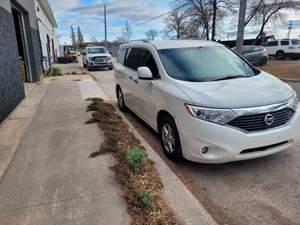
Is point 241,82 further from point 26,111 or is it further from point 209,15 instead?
point 209,15

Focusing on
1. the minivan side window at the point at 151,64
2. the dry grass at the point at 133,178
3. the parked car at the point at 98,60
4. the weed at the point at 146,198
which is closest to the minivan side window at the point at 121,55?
the minivan side window at the point at 151,64

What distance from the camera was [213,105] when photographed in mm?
2938

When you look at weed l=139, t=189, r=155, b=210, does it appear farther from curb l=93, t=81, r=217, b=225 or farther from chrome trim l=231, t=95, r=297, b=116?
chrome trim l=231, t=95, r=297, b=116

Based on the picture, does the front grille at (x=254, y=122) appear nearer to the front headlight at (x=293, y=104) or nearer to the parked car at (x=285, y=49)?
the front headlight at (x=293, y=104)

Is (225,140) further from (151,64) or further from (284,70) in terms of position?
(284,70)

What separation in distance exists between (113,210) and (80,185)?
2.22ft

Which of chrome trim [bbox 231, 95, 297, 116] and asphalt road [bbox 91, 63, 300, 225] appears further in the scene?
chrome trim [bbox 231, 95, 297, 116]

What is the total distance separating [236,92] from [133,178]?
5.77ft

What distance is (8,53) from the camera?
6.56m

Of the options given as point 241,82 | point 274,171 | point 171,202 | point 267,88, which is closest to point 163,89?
point 241,82

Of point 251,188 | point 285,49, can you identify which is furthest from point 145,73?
point 285,49

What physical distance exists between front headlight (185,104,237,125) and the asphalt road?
0.89 m

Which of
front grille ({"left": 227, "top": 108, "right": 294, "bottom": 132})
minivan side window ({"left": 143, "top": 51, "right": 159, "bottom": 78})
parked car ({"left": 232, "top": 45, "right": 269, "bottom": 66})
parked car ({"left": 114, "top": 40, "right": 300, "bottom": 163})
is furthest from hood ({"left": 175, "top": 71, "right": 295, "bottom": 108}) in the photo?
parked car ({"left": 232, "top": 45, "right": 269, "bottom": 66})

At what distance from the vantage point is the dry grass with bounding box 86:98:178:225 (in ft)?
7.79
